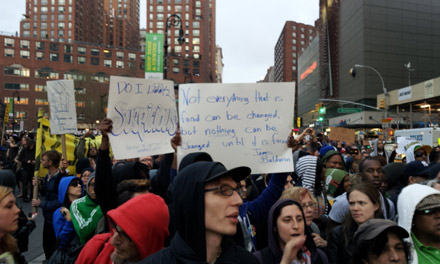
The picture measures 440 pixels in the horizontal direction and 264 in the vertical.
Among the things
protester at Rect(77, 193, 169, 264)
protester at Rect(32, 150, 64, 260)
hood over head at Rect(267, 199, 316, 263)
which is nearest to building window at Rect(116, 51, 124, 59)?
protester at Rect(32, 150, 64, 260)

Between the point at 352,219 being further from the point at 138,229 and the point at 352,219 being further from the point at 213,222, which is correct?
the point at 138,229

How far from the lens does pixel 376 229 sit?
2.31m

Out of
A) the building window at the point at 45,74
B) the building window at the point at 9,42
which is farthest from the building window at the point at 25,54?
the building window at the point at 45,74

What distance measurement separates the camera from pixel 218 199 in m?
1.63

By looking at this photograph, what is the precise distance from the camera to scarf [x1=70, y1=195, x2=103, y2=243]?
3.09m

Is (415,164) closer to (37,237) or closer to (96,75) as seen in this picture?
(37,237)

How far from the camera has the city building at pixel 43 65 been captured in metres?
81.6

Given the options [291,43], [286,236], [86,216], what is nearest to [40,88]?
[86,216]

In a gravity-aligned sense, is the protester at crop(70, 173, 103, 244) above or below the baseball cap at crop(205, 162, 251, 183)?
below

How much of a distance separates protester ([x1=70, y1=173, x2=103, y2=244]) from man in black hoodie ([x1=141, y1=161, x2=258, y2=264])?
1715 millimetres

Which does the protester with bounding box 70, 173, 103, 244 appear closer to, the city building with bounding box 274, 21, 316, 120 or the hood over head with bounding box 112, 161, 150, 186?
the hood over head with bounding box 112, 161, 150, 186

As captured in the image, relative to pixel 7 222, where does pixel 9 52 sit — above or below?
above

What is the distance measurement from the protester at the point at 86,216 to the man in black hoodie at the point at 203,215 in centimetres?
171

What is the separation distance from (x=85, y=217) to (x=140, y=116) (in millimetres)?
1214
